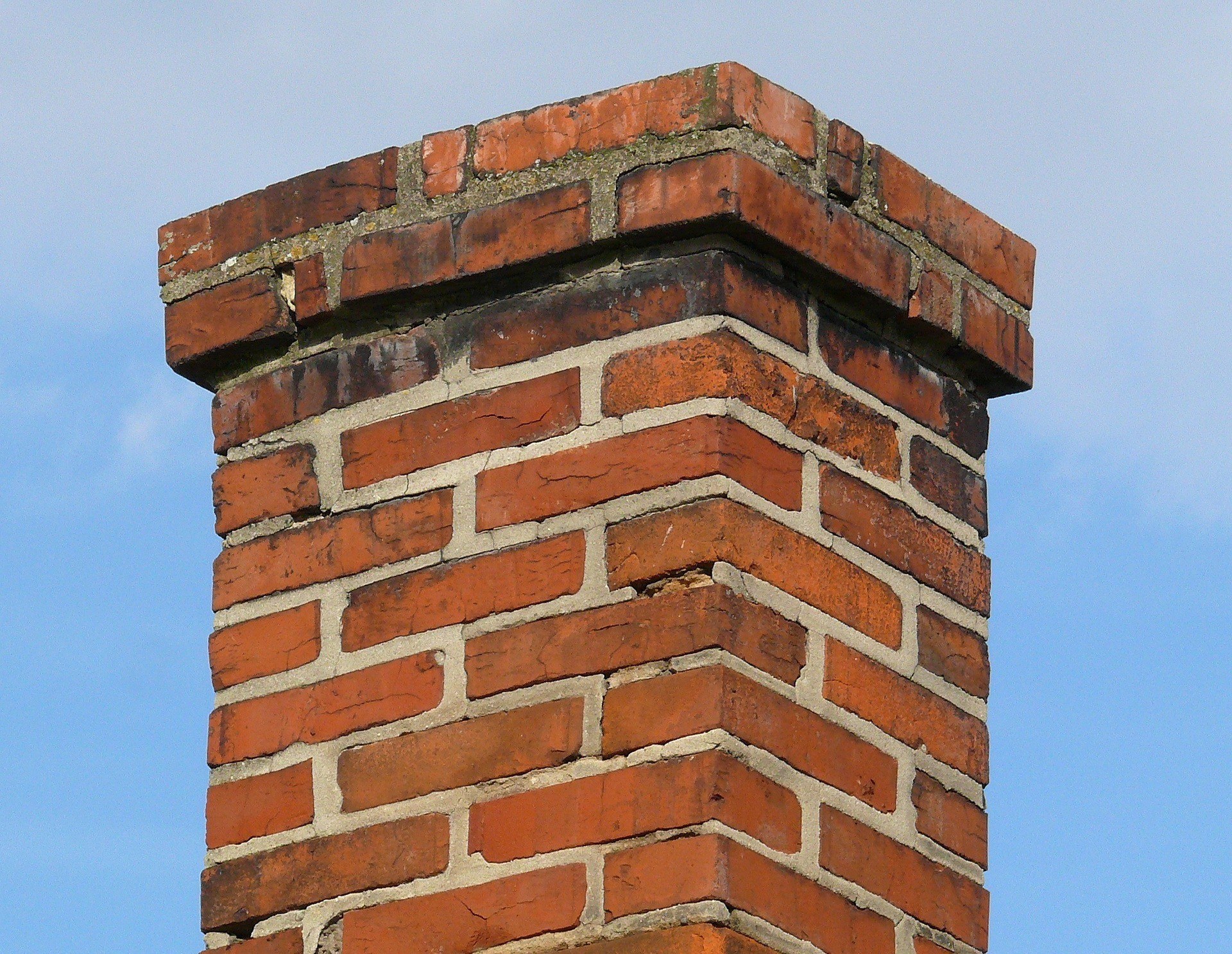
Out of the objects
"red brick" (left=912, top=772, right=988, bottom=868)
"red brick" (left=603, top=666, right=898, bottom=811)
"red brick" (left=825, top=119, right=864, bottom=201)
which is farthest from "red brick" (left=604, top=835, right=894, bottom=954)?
"red brick" (left=825, top=119, right=864, bottom=201)

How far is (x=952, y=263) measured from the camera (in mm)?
2984

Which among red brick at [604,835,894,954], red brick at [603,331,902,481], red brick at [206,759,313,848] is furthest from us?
red brick at [206,759,313,848]

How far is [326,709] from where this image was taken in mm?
2752

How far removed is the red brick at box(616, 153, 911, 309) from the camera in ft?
8.77

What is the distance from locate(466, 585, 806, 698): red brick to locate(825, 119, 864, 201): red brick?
54 centimetres

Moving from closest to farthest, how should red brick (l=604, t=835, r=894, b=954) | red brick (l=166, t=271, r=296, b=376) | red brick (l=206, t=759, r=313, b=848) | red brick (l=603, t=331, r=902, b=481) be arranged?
red brick (l=604, t=835, r=894, b=954) → red brick (l=603, t=331, r=902, b=481) → red brick (l=206, t=759, r=313, b=848) → red brick (l=166, t=271, r=296, b=376)

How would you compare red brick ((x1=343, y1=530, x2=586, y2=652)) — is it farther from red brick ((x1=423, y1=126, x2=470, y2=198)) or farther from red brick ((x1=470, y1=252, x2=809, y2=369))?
red brick ((x1=423, y1=126, x2=470, y2=198))

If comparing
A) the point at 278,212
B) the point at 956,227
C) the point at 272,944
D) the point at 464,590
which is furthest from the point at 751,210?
the point at 272,944

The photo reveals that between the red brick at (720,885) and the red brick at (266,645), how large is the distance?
0.51m

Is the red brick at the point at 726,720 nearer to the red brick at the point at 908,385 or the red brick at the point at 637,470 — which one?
the red brick at the point at 637,470

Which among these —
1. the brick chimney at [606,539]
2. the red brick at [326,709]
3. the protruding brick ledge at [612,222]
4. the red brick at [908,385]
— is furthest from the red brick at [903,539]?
the red brick at [326,709]

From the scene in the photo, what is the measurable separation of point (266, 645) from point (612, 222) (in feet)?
2.06

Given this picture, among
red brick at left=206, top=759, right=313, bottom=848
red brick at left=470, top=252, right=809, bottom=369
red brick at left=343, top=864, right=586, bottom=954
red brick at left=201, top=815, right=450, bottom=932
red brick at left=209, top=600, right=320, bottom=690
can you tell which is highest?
red brick at left=470, top=252, right=809, bottom=369

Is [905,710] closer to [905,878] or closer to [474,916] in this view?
[905,878]
